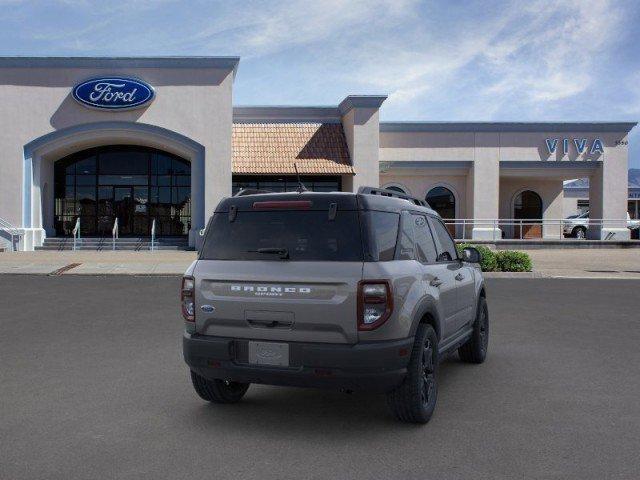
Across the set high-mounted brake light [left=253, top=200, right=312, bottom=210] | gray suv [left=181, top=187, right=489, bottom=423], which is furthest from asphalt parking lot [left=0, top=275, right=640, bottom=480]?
high-mounted brake light [left=253, top=200, right=312, bottom=210]

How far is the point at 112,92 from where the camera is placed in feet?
85.6

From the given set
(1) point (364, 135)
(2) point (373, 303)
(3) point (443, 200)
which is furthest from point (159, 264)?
(3) point (443, 200)

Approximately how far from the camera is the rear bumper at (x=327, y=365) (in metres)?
4.43

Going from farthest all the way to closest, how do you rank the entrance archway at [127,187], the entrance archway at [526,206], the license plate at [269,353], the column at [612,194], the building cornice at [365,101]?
the entrance archway at [526,206] → the column at [612,194] → the entrance archway at [127,187] → the building cornice at [365,101] → the license plate at [269,353]

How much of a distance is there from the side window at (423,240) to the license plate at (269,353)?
56.4 inches

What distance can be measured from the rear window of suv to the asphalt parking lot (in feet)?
4.39

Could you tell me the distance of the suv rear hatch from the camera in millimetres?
4504

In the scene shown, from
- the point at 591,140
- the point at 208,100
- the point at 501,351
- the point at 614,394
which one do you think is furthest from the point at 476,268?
the point at 591,140

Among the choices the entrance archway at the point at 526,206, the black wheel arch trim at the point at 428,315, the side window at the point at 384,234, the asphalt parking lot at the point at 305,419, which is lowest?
the asphalt parking lot at the point at 305,419

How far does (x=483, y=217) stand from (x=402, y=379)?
2868cm

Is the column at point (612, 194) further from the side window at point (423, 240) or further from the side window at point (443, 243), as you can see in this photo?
the side window at point (423, 240)

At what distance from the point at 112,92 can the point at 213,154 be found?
4.81 m

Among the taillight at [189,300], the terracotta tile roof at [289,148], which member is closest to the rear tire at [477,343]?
the taillight at [189,300]

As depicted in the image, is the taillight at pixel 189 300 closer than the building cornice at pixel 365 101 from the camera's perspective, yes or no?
Yes
